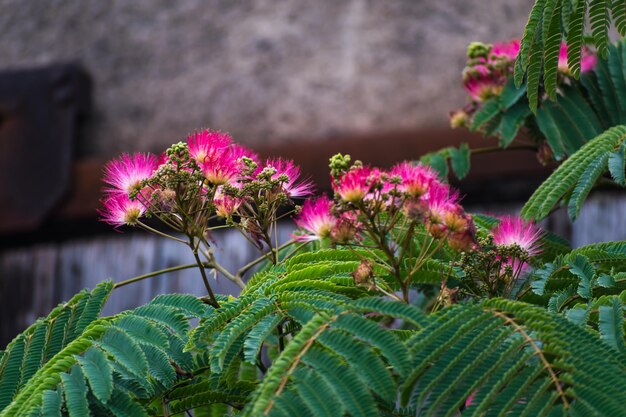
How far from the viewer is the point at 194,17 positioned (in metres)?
7.21

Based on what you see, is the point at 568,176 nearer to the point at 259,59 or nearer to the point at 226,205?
the point at 226,205

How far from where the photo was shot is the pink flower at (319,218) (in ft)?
6.77

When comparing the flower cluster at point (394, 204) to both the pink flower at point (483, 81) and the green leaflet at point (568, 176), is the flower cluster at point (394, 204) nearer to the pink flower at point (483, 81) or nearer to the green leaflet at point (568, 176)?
the green leaflet at point (568, 176)

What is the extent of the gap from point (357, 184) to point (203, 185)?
1.02 feet

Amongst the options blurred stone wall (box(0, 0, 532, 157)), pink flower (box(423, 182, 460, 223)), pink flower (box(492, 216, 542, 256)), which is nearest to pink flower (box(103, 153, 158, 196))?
pink flower (box(423, 182, 460, 223))

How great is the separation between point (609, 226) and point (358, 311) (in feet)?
12.1

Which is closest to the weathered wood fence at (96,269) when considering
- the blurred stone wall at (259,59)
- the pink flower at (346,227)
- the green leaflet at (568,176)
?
the blurred stone wall at (259,59)

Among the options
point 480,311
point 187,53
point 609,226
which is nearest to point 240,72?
point 187,53

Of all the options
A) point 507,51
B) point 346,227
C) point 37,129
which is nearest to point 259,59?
point 37,129

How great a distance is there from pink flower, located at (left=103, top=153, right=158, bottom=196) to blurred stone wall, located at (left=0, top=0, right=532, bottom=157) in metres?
4.36

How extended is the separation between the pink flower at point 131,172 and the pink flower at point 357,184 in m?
Result: 0.40

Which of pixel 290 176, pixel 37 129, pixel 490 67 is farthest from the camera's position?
pixel 37 129

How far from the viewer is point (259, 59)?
22.7ft

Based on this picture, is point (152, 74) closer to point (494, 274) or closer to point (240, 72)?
point (240, 72)
